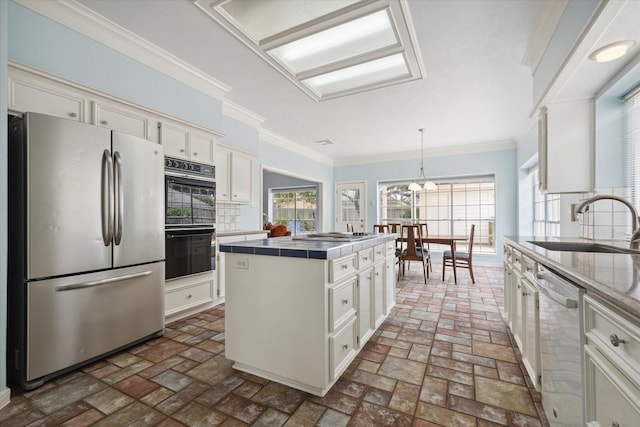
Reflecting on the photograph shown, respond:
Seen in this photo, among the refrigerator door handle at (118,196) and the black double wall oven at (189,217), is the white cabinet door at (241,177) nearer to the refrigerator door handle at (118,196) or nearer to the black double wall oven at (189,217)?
the black double wall oven at (189,217)

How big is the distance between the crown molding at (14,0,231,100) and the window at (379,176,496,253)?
533 centimetres

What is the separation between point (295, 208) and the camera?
9188 mm

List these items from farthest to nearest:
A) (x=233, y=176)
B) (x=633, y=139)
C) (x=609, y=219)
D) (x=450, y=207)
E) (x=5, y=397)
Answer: (x=450, y=207) → (x=233, y=176) → (x=609, y=219) → (x=633, y=139) → (x=5, y=397)

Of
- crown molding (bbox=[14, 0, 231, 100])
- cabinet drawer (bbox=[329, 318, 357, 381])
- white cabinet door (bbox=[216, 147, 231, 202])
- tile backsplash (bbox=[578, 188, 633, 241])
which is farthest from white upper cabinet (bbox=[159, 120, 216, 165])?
tile backsplash (bbox=[578, 188, 633, 241])

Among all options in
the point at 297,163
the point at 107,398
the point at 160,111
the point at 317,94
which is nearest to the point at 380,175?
the point at 297,163

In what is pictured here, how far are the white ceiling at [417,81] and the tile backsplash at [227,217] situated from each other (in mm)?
1476

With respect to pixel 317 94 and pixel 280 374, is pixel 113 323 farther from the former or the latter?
pixel 317 94

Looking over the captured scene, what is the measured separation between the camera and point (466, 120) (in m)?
4.69

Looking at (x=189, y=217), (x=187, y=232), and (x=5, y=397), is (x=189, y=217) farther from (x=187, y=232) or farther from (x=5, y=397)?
(x=5, y=397)

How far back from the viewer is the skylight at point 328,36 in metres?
2.11

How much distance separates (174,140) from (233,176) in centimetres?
109

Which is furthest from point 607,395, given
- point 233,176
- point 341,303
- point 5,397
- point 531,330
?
point 233,176

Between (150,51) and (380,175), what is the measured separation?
5598 millimetres

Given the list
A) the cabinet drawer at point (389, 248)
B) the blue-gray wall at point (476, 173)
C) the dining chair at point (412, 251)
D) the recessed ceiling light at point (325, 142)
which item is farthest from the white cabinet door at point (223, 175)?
the blue-gray wall at point (476, 173)
